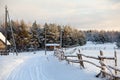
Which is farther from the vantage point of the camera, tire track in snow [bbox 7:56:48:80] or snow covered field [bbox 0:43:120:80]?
tire track in snow [bbox 7:56:48:80]

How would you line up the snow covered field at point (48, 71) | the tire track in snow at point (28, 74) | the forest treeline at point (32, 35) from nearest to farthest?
the snow covered field at point (48, 71), the tire track in snow at point (28, 74), the forest treeline at point (32, 35)

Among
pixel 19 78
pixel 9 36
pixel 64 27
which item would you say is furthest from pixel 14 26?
pixel 19 78

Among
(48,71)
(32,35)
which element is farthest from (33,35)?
(48,71)

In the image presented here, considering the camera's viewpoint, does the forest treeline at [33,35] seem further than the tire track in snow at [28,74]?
Yes

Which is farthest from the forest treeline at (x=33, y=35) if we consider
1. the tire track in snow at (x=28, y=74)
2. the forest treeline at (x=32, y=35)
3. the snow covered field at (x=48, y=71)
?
the tire track in snow at (x=28, y=74)

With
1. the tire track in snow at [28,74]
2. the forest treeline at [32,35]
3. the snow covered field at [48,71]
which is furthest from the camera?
the forest treeline at [32,35]

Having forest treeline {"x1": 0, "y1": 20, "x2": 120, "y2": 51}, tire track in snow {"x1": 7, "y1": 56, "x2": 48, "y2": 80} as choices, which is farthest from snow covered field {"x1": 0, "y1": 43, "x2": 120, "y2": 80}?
forest treeline {"x1": 0, "y1": 20, "x2": 120, "y2": 51}

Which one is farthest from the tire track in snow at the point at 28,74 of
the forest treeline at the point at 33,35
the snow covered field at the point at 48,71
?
the forest treeline at the point at 33,35

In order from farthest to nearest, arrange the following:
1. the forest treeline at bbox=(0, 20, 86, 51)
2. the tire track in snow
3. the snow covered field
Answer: the forest treeline at bbox=(0, 20, 86, 51)
the tire track in snow
the snow covered field

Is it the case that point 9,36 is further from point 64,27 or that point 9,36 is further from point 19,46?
point 64,27

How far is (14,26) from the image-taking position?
8256 cm

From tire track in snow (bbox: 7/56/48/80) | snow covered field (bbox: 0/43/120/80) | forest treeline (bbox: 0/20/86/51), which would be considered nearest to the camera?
snow covered field (bbox: 0/43/120/80)

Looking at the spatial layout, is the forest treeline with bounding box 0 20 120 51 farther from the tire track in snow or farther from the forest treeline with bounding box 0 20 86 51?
the tire track in snow

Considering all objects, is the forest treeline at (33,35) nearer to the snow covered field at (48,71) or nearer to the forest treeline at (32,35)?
the forest treeline at (32,35)
